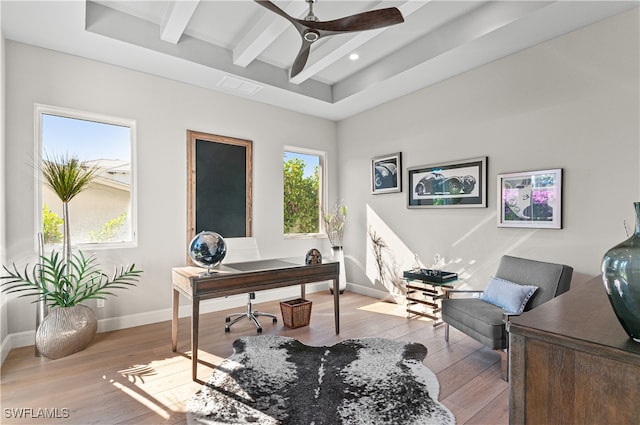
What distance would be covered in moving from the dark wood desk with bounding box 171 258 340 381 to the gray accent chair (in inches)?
47.8

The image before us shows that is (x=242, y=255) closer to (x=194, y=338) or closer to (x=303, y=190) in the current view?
(x=194, y=338)

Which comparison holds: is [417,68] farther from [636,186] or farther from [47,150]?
[47,150]

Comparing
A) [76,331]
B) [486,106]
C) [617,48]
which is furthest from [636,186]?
[76,331]

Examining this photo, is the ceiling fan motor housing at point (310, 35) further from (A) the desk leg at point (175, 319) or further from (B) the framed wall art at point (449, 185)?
(A) the desk leg at point (175, 319)

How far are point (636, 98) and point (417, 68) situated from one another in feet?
6.35

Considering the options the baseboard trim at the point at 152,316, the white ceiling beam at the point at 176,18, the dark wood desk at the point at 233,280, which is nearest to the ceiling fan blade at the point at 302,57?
the white ceiling beam at the point at 176,18

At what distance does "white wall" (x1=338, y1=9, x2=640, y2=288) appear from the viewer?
8.86 feet

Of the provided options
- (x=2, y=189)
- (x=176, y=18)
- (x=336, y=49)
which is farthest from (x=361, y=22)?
(x=2, y=189)

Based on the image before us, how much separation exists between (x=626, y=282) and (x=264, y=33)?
10.9 feet

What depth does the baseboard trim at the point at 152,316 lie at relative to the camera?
305 cm

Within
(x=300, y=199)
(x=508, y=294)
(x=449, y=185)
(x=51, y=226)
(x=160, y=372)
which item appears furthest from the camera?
(x=300, y=199)

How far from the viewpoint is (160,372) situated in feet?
8.50

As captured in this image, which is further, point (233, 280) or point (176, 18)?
point (176, 18)

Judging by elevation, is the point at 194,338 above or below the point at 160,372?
above
